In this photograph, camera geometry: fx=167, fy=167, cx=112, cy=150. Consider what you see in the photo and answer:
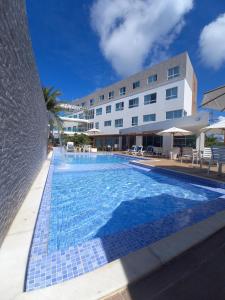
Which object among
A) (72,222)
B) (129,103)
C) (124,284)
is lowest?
(72,222)

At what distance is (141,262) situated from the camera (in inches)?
92.7

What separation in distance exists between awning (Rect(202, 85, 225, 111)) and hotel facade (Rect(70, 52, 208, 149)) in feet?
29.7

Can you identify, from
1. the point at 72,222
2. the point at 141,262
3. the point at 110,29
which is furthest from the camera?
the point at 110,29

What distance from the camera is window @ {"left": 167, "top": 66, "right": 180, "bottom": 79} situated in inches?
889

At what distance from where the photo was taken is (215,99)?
5.86m

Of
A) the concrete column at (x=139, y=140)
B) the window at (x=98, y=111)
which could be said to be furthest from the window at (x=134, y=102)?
the window at (x=98, y=111)

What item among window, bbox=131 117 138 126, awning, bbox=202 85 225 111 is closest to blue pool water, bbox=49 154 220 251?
awning, bbox=202 85 225 111

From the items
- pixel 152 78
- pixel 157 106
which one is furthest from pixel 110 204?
pixel 152 78

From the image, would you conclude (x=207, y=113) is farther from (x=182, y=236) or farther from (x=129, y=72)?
(x=129, y=72)

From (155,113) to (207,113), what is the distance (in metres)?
10.8

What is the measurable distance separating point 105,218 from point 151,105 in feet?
78.2

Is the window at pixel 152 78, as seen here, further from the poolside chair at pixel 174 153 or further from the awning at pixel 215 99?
the awning at pixel 215 99

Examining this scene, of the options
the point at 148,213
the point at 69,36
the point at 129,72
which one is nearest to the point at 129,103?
the point at 129,72

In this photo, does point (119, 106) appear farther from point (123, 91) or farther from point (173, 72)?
point (173, 72)
